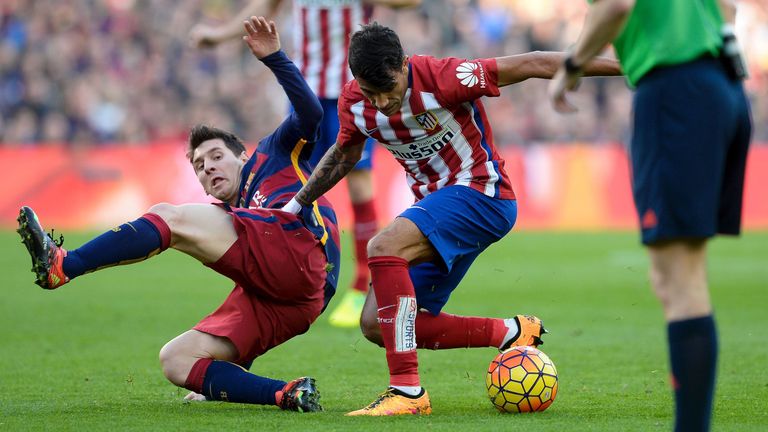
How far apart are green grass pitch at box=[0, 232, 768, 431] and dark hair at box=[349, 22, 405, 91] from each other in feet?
4.80

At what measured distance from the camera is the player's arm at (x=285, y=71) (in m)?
5.90

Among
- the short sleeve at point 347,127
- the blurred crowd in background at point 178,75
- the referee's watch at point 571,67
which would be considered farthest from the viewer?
the blurred crowd in background at point 178,75

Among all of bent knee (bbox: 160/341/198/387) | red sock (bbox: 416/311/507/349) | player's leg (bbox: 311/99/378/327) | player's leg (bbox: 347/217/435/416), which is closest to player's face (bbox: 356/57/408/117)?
player's leg (bbox: 347/217/435/416)

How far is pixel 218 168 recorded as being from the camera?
19.9 feet

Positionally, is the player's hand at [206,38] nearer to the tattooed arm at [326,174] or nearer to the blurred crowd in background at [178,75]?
the tattooed arm at [326,174]

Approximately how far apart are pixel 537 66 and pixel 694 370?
198 cm

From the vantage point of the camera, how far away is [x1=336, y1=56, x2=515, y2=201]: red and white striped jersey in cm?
539

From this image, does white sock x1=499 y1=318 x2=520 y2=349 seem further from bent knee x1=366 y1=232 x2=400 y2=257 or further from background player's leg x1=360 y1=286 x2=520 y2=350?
bent knee x1=366 y1=232 x2=400 y2=257

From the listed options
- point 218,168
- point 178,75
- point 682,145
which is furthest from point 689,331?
point 178,75

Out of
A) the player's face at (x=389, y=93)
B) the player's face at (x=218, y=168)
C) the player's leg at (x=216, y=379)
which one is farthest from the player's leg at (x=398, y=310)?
the player's face at (x=218, y=168)

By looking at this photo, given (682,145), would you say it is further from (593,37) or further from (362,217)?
(362,217)

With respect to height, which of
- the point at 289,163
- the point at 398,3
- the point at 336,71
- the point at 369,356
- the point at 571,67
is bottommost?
the point at 369,356

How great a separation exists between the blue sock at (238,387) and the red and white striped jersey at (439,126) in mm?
1189

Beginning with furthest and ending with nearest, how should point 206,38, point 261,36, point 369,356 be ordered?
point 206,38 → point 369,356 → point 261,36
